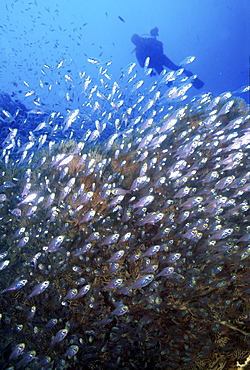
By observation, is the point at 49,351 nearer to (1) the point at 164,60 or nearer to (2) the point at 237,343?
(2) the point at 237,343

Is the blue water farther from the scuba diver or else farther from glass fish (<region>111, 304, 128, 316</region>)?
glass fish (<region>111, 304, 128, 316</region>)

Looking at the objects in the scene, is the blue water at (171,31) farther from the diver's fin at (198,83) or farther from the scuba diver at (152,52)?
the scuba diver at (152,52)

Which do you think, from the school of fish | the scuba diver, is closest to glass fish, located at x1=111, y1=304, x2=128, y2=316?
the school of fish

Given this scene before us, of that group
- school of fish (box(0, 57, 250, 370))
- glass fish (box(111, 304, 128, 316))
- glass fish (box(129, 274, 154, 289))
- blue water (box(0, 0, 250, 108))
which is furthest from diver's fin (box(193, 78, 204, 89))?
blue water (box(0, 0, 250, 108))

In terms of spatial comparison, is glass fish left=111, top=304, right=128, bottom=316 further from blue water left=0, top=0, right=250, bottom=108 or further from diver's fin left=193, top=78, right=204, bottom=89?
blue water left=0, top=0, right=250, bottom=108

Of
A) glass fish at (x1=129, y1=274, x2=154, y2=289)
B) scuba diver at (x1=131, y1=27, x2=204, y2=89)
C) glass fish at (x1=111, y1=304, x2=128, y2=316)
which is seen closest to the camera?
glass fish at (x1=129, y1=274, x2=154, y2=289)

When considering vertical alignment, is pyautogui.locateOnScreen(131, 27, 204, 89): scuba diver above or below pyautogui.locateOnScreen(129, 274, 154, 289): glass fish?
above

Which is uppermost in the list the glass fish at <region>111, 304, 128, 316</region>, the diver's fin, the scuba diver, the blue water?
the blue water

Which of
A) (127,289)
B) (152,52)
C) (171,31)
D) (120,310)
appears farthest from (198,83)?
(171,31)

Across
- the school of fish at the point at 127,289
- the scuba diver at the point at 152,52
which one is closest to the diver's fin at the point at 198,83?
the scuba diver at the point at 152,52

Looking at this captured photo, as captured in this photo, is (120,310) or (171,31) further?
(171,31)

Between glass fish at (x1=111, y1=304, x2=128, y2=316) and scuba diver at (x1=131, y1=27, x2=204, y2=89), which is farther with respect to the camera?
scuba diver at (x1=131, y1=27, x2=204, y2=89)

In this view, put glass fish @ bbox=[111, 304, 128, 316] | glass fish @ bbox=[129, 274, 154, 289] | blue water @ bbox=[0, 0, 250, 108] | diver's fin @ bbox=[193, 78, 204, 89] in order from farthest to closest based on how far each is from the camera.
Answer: blue water @ bbox=[0, 0, 250, 108], diver's fin @ bbox=[193, 78, 204, 89], glass fish @ bbox=[111, 304, 128, 316], glass fish @ bbox=[129, 274, 154, 289]

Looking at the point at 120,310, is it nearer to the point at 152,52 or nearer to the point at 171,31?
the point at 152,52
